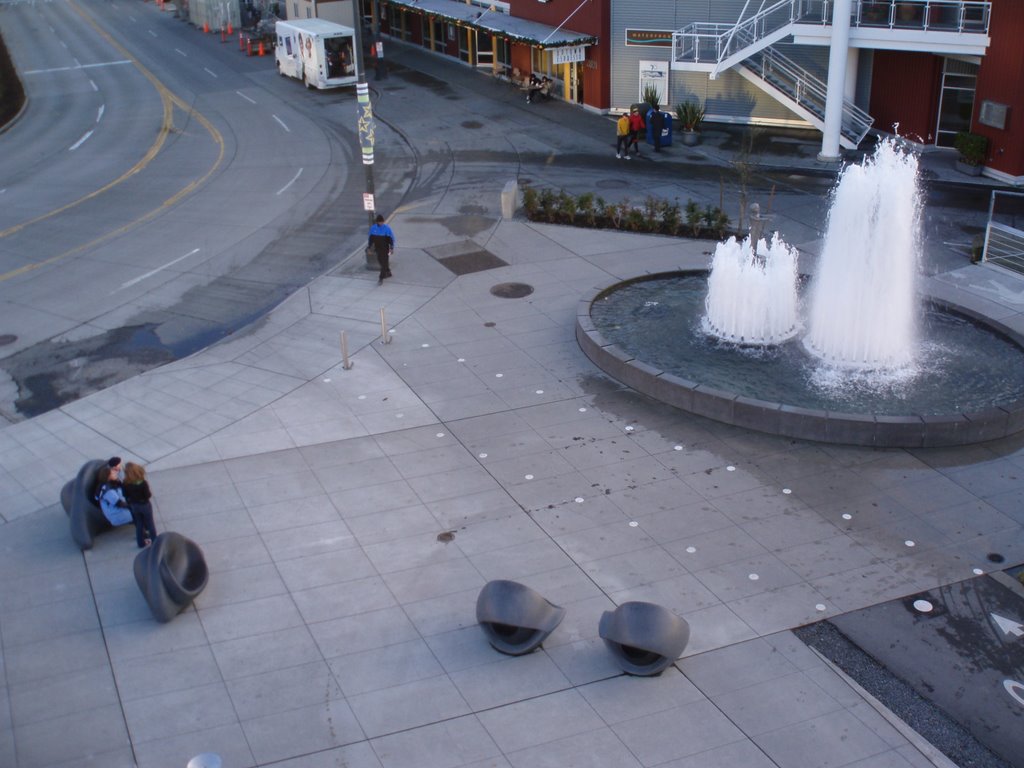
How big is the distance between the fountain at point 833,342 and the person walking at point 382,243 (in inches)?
181

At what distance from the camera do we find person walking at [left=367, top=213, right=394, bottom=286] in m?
20.9

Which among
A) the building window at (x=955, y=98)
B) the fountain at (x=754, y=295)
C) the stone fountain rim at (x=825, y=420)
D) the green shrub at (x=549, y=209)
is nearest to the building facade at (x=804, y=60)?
the building window at (x=955, y=98)

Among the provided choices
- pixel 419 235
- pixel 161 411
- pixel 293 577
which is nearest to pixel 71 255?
pixel 419 235

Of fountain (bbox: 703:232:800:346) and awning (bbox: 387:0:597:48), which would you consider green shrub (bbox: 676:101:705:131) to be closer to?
awning (bbox: 387:0:597:48)

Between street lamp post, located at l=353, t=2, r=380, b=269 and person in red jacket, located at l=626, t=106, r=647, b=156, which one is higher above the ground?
street lamp post, located at l=353, t=2, r=380, b=269

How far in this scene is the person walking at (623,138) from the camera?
1171 inches

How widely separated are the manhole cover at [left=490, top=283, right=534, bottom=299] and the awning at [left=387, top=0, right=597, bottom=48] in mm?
16261

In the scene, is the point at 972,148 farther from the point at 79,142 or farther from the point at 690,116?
the point at 79,142

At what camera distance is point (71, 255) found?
78.2ft

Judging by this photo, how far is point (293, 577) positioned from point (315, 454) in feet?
9.64

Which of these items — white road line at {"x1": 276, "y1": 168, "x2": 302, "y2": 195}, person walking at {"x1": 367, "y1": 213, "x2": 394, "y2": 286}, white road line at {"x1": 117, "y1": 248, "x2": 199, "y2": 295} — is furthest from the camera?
white road line at {"x1": 276, "y1": 168, "x2": 302, "y2": 195}

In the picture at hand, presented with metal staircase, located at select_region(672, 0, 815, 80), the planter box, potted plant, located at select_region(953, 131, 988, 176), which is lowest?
the planter box

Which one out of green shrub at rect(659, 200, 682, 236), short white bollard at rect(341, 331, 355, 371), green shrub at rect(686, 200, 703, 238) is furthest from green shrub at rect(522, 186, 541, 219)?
short white bollard at rect(341, 331, 355, 371)

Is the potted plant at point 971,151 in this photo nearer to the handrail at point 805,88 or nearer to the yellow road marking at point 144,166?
the handrail at point 805,88
